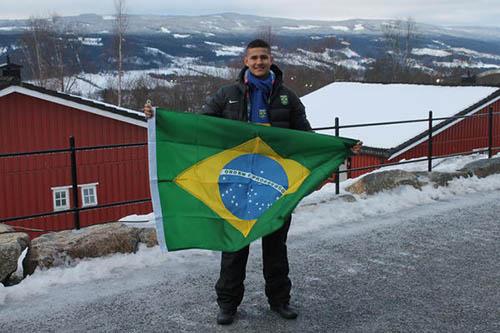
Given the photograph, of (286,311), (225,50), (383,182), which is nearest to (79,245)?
(286,311)

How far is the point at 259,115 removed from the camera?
4.02 metres

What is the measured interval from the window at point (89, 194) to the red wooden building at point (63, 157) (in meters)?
0.03

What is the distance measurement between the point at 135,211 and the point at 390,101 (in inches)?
581

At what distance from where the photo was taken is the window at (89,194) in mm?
16531

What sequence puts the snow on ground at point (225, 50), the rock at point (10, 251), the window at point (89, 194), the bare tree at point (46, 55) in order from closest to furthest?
1. the rock at point (10, 251)
2. the window at point (89, 194)
3. the bare tree at point (46, 55)
4. the snow on ground at point (225, 50)

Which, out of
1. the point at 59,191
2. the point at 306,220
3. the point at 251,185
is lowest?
the point at 59,191

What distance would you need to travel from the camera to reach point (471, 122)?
22328mm

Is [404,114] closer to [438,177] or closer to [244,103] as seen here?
[438,177]

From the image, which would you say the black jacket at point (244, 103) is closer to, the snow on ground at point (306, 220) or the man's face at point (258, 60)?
the man's face at point (258, 60)

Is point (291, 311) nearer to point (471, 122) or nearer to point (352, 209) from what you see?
point (352, 209)

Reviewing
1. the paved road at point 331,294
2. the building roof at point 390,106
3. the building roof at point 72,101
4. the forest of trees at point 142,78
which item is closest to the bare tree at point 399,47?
the forest of trees at point 142,78

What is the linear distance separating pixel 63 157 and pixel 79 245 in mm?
11265

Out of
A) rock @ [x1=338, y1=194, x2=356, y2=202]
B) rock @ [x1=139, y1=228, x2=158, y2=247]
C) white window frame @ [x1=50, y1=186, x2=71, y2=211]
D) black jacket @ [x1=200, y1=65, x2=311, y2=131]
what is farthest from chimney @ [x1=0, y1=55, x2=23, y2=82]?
black jacket @ [x1=200, y1=65, x2=311, y2=131]

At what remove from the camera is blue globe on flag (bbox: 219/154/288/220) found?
3.98 metres
